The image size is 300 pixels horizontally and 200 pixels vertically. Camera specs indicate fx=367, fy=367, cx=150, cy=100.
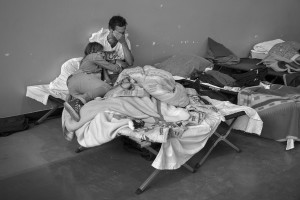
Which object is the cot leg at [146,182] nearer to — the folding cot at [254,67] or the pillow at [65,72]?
the pillow at [65,72]

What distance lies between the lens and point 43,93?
3.47 metres

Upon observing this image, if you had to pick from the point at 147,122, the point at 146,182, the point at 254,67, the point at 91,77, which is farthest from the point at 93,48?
the point at 254,67

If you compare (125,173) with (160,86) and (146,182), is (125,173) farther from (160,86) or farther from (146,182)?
(160,86)

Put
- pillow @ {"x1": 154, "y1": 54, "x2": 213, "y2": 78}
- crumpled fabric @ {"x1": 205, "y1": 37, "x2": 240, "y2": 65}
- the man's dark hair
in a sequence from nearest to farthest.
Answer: the man's dark hair, pillow @ {"x1": 154, "y1": 54, "x2": 213, "y2": 78}, crumpled fabric @ {"x1": 205, "y1": 37, "x2": 240, "y2": 65}

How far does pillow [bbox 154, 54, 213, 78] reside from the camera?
4.27 m

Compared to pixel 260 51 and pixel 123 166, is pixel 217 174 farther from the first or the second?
pixel 260 51

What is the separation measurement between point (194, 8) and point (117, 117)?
257 cm

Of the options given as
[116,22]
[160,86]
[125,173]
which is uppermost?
[116,22]

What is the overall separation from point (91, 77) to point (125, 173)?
1.06 m

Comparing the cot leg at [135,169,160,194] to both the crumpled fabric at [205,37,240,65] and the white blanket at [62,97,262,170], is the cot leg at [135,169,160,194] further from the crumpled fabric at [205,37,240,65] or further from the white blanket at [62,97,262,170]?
the crumpled fabric at [205,37,240,65]

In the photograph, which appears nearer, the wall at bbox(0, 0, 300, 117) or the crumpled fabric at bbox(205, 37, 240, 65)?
the wall at bbox(0, 0, 300, 117)

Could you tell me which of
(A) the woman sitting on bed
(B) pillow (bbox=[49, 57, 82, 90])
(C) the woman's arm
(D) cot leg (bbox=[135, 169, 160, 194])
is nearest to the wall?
(B) pillow (bbox=[49, 57, 82, 90])

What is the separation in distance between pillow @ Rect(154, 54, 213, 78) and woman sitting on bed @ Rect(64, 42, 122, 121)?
76 centimetres

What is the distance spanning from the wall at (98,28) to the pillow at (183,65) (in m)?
0.22
